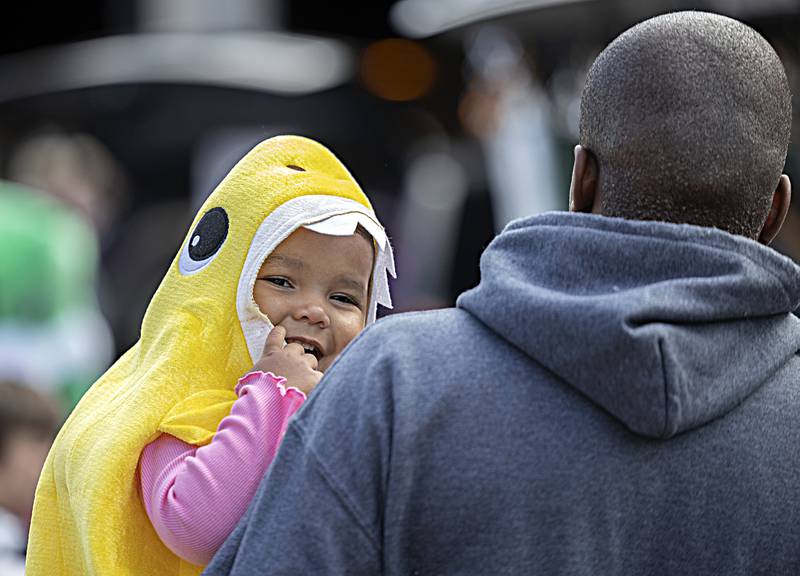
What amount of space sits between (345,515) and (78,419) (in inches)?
29.2

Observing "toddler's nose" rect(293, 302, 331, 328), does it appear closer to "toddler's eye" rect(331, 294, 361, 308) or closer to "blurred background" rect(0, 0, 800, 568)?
"toddler's eye" rect(331, 294, 361, 308)

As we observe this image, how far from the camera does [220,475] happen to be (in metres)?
2.32

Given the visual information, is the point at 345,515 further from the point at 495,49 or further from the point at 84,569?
the point at 495,49

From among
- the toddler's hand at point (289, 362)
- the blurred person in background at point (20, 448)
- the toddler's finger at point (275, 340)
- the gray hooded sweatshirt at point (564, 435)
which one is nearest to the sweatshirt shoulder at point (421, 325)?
the gray hooded sweatshirt at point (564, 435)

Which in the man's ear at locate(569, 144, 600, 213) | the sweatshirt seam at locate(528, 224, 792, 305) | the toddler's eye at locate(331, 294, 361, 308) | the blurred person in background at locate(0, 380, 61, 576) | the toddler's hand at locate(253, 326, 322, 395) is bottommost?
the blurred person in background at locate(0, 380, 61, 576)

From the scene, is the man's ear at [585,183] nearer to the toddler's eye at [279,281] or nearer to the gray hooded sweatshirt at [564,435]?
the gray hooded sweatshirt at [564,435]

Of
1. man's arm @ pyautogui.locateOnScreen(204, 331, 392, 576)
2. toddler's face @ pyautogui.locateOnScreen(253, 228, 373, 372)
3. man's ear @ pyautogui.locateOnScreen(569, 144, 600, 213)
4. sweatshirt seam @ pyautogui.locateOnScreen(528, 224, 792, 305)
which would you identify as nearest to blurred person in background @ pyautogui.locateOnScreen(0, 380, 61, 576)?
toddler's face @ pyautogui.locateOnScreen(253, 228, 373, 372)

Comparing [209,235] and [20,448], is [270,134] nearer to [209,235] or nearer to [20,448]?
[20,448]

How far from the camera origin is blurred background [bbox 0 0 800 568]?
6.60 meters

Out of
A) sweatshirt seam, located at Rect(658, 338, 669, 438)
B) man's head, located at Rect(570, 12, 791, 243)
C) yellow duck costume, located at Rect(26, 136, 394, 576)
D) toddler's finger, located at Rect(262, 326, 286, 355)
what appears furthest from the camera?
toddler's finger, located at Rect(262, 326, 286, 355)

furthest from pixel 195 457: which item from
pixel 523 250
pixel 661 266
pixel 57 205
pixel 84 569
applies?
pixel 57 205

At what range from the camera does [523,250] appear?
2.21 m

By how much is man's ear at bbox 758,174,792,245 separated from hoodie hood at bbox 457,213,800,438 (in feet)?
0.40

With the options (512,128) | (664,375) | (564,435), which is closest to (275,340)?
(564,435)
